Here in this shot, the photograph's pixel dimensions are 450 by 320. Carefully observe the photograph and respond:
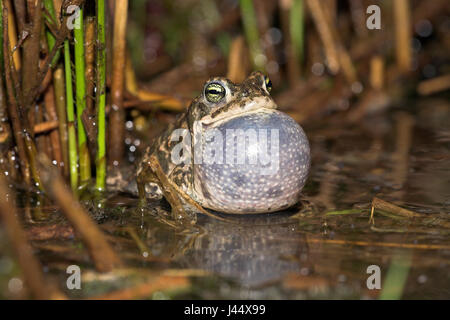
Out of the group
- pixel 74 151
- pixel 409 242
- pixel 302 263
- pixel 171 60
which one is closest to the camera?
pixel 302 263

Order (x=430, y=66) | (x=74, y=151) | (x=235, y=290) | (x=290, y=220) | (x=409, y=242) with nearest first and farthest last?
1. (x=235, y=290)
2. (x=409, y=242)
3. (x=290, y=220)
4. (x=74, y=151)
5. (x=430, y=66)

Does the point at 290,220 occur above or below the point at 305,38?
below

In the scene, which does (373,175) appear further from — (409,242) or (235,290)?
(235,290)

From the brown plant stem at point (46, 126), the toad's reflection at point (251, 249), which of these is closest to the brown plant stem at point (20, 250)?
the toad's reflection at point (251, 249)

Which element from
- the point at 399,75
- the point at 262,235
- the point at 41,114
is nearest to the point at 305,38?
the point at 399,75

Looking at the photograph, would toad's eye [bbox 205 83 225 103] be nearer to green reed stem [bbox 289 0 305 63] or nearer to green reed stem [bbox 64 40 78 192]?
green reed stem [bbox 64 40 78 192]

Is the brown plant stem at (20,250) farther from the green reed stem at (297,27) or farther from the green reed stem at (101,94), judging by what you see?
the green reed stem at (297,27)

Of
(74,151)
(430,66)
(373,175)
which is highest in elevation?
(430,66)
